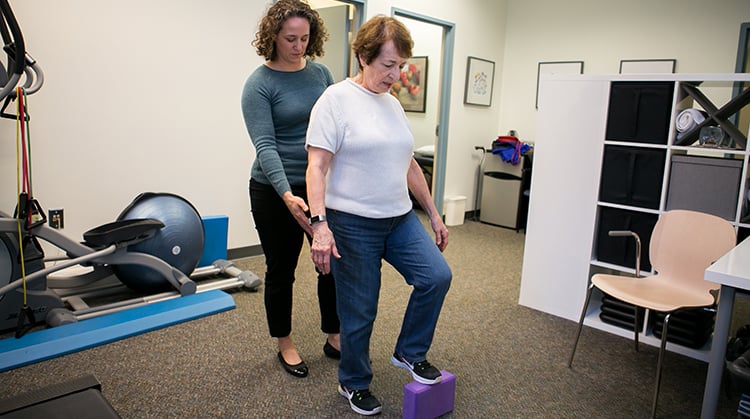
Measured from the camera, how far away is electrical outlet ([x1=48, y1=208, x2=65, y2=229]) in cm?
300

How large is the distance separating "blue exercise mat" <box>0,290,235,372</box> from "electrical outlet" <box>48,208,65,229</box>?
726mm

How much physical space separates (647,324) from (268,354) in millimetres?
1889

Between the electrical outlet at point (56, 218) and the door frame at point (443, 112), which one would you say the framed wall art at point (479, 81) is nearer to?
the door frame at point (443, 112)

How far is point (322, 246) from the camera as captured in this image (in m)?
1.62

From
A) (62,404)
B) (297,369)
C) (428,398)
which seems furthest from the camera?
(297,369)

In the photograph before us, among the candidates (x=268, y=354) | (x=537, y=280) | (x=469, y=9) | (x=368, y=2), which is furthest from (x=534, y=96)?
(x=268, y=354)

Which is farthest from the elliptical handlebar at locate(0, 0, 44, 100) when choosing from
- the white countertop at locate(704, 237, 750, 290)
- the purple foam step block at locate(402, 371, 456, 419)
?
the white countertop at locate(704, 237, 750, 290)

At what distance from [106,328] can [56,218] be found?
899 millimetres

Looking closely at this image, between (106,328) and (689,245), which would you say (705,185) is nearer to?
(689,245)

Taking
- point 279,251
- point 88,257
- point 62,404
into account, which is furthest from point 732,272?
point 88,257

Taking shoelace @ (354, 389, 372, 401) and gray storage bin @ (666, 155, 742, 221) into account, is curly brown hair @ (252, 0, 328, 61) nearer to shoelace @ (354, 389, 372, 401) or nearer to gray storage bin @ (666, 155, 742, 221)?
shoelace @ (354, 389, 372, 401)

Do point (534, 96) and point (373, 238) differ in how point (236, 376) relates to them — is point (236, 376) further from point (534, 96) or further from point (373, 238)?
point (534, 96)

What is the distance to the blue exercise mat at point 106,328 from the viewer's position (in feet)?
7.44

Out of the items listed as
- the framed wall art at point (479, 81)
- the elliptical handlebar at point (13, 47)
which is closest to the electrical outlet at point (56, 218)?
the elliptical handlebar at point (13, 47)
